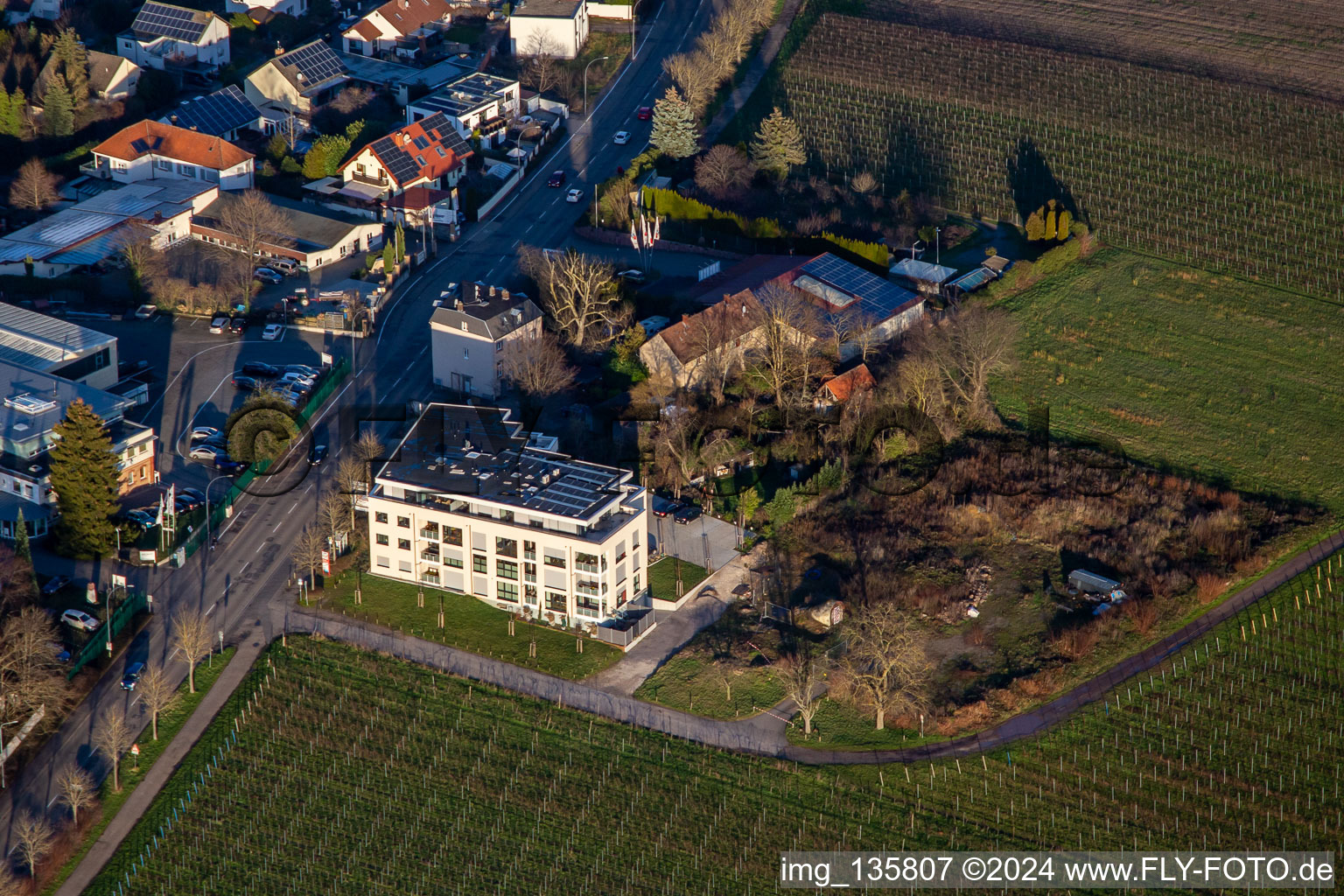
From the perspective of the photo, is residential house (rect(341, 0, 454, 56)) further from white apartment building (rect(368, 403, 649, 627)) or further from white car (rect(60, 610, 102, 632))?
white car (rect(60, 610, 102, 632))

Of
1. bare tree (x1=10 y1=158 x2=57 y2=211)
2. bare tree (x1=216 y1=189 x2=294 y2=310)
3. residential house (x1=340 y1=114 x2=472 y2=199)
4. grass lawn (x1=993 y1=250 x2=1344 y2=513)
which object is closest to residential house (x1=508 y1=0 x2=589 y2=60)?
residential house (x1=340 y1=114 x2=472 y2=199)

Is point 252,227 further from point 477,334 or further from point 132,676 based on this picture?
point 132,676

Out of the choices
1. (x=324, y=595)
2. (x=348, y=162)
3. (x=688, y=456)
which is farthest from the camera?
(x=348, y=162)

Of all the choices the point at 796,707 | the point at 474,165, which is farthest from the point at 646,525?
the point at 474,165

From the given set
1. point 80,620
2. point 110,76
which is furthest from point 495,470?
point 110,76

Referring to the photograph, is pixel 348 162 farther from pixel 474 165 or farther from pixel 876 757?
pixel 876 757

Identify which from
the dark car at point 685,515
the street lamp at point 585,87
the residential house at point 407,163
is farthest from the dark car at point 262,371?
the street lamp at point 585,87

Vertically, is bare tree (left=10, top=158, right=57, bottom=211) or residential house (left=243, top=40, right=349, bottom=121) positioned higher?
residential house (left=243, top=40, right=349, bottom=121)
